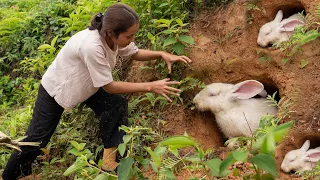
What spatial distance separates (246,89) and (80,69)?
1741 millimetres

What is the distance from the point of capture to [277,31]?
5301 mm

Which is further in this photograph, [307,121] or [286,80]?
[286,80]

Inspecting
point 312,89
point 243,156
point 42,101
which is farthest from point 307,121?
point 42,101

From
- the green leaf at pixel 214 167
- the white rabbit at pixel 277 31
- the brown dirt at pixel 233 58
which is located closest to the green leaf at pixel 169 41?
the brown dirt at pixel 233 58

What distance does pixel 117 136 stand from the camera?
4.82 meters

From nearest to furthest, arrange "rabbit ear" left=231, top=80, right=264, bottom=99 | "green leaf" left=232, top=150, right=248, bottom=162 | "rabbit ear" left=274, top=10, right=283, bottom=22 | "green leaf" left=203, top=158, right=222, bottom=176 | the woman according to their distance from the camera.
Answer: "green leaf" left=232, top=150, right=248, bottom=162
"green leaf" left=203, top=158, right=222, bottom=176
the woman
"rabbit ear" left=231, top=80, right=264, bottom=99
"rabbit ear" left=274, top=10, right=283, bottom=22

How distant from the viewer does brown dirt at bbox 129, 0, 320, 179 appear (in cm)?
487

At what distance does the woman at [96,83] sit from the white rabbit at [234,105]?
477 millimetres

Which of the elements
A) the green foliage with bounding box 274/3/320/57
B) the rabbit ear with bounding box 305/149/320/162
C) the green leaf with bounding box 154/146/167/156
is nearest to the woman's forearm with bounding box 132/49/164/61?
the green foliage with bounding box 274/3/320/57

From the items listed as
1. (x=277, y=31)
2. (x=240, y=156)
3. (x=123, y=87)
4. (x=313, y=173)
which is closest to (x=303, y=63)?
(x=277, y=31)

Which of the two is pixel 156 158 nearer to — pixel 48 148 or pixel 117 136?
pixel 117 136

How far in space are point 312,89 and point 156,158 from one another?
2.22 m

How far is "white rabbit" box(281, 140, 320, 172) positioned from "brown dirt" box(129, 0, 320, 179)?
646mm

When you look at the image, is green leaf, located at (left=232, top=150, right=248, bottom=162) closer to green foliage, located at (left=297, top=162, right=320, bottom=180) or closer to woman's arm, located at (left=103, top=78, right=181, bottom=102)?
green foliage, located at (left=297, top=162, right=320, bottom=180)
